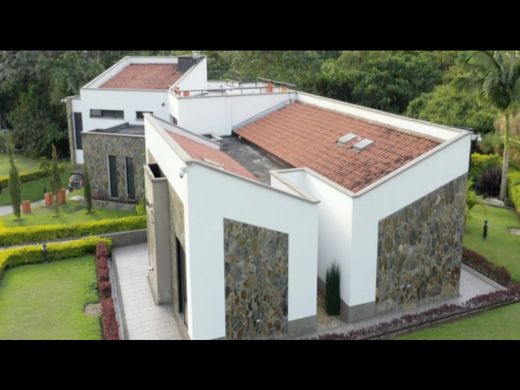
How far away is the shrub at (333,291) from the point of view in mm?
16938

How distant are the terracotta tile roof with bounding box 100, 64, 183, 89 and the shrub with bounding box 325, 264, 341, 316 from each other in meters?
21.3

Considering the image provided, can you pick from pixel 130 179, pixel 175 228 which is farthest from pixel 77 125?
pixel 175 228

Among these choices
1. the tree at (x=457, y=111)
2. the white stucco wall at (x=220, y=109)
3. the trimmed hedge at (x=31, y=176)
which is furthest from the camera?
the trimmed hedge at (x=31, y=176)

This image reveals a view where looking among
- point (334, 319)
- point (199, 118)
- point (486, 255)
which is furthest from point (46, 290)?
point (486, 255)

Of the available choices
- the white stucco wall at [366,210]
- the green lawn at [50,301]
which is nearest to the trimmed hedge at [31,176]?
the green lawn at [50,301]

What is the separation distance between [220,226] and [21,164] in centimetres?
3402

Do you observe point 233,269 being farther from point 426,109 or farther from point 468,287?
point 426,109

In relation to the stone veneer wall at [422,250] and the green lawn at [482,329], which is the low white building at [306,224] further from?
the green lawn at [482,329]

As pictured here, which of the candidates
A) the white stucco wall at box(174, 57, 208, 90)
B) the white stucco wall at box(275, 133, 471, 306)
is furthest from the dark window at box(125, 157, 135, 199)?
the white stucco wall at box(275, 133, 471, 306)

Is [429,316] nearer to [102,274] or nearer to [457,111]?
[102,274]

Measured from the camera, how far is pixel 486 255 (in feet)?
74.1

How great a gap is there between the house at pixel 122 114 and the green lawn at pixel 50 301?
25.0 feet

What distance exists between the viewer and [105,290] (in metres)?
19.2

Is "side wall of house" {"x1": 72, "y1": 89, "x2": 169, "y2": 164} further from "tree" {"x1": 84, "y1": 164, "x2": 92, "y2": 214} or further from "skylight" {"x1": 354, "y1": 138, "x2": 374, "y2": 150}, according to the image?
"skylight" {"x1": 354, "y1": 138, "x2": 374, "y2": 150}
